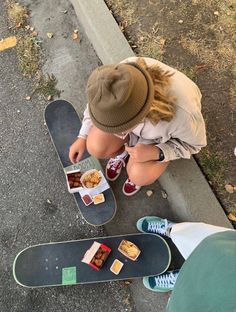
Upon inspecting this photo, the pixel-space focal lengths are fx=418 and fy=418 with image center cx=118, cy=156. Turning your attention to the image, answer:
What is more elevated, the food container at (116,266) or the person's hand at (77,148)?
the person's hand at (77,148)

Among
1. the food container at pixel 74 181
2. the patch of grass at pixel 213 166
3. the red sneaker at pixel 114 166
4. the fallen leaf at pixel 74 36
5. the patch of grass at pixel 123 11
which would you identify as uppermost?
the patch of grass at pixel 123 11

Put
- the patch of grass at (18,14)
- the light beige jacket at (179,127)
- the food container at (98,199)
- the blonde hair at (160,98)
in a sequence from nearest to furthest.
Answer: the blonde hair at (160,98)
the light beige jacket at (179,127)
the food container at (98,199)
the patch of grass at (18,14)

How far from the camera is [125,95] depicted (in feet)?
5.65

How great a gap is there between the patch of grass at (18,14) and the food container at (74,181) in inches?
53.9

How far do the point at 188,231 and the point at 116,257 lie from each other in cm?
57

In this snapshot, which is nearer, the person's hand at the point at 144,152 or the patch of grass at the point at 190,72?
the person's hand at the point at 144,152

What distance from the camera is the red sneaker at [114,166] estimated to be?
2.87 meters

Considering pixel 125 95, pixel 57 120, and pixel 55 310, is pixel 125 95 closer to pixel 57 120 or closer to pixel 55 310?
pixel 57 120

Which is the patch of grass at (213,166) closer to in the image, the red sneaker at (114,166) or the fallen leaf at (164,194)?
the fallen leaf at (164,194)

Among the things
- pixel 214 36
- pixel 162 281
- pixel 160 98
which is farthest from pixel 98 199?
pixel 214 36

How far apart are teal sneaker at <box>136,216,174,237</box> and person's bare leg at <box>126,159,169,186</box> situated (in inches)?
12.6

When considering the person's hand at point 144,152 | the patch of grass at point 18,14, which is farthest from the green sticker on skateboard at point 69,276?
the patch of grass at point 18,14

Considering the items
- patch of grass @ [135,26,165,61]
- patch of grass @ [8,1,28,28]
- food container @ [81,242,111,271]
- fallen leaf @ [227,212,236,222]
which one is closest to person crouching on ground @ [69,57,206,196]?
food container @ [81,242,111,271]

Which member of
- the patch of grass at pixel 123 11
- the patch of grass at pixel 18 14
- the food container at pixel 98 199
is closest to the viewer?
the food container at pixel 98 199
